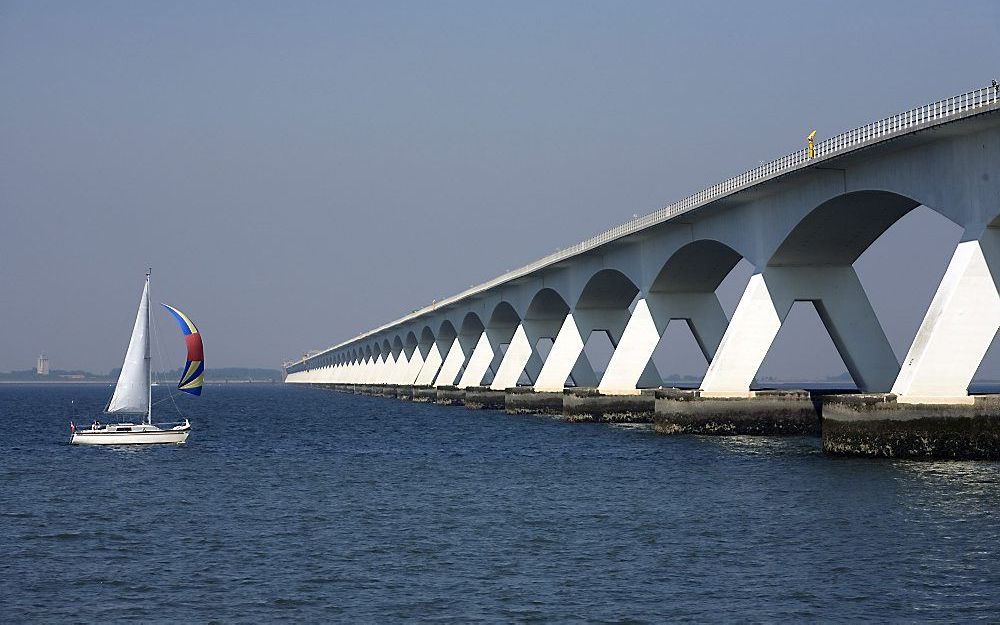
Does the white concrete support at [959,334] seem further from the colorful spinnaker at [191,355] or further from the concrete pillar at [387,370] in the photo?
the concrete pillar at [387,370]

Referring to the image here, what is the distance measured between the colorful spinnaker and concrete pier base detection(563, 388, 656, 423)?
23.6m

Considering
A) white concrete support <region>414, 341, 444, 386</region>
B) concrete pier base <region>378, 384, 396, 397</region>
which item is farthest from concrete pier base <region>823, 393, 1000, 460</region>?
concrete pier base <region>378, 384, 396, 397</region>

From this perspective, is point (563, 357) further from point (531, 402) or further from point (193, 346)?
point (193, 346)

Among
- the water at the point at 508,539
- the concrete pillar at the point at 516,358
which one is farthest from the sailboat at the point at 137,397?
the concrete pillar at the point at 516,358

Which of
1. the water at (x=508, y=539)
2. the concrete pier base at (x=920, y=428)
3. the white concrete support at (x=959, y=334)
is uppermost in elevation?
the white concrete support at (x=959, y=334)

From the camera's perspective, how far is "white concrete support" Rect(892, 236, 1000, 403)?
33031 millimetres

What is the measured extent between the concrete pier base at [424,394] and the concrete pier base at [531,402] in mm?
33153

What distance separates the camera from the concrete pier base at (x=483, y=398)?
9288 cm

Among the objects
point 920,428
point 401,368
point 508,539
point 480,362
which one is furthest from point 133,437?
point 401,368

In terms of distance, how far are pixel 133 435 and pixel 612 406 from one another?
27583 millimetres

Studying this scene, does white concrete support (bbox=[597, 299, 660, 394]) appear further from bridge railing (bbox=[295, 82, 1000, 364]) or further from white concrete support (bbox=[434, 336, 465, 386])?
white concrete support (bbox=[434, 336, 465, 386])

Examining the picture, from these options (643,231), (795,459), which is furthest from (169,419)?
(795,459)

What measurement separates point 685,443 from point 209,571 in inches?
1140

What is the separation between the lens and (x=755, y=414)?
47.8 metres
